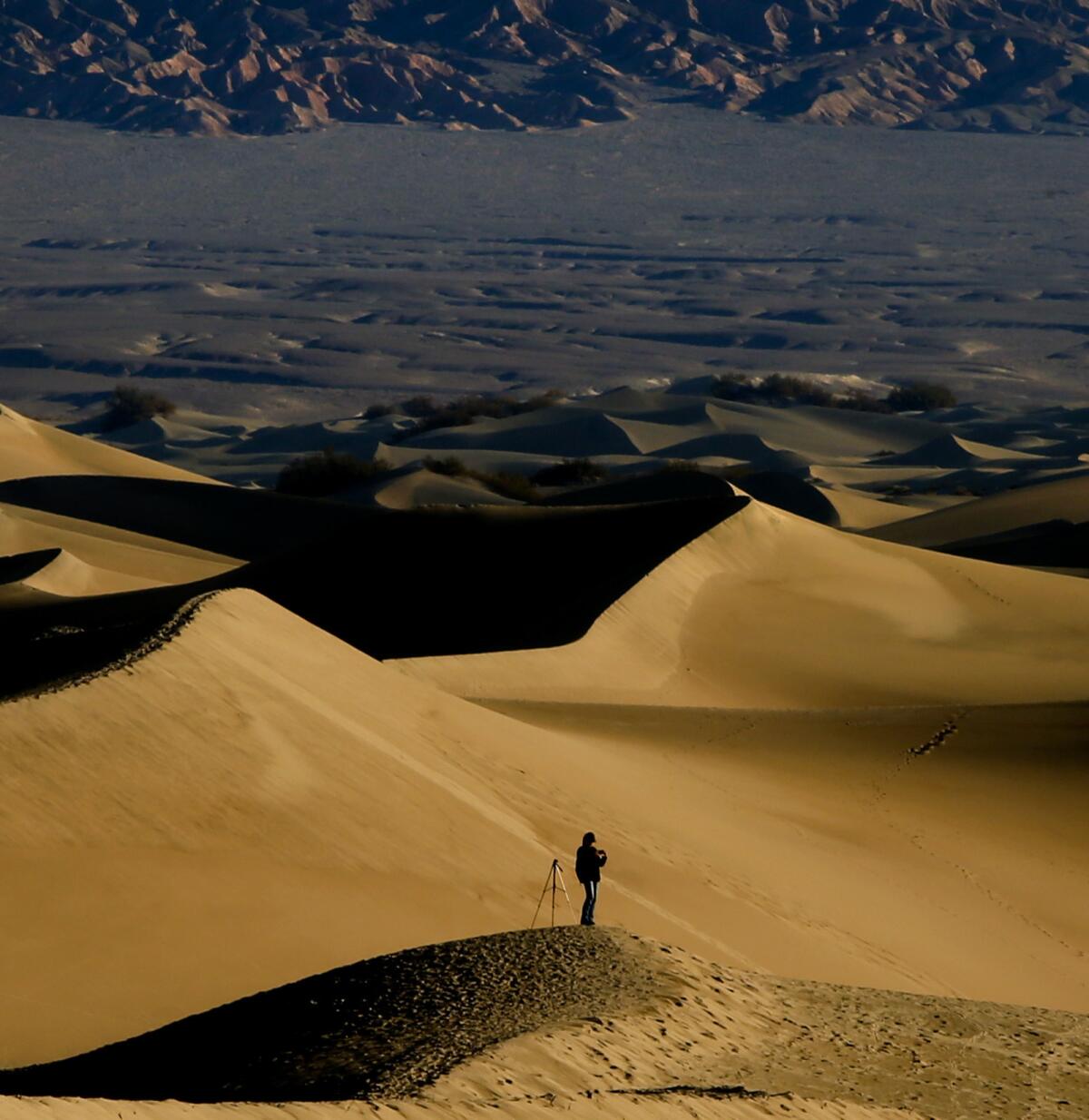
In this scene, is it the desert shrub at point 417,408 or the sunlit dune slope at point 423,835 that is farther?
the desert shrub at point 417,408

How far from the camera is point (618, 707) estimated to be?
21.7 metres

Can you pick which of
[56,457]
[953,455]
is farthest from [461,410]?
[56,457]

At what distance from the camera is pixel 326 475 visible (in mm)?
56875

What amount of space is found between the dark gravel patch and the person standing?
3.44 ft

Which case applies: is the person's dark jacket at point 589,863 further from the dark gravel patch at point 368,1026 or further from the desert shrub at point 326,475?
the desert shrub at point 326,475

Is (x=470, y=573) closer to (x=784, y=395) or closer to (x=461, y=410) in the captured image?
(x=461, y=410)

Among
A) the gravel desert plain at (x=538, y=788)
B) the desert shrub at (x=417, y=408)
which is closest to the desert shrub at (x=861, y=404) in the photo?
the desert shrub at (x=417, y=408)

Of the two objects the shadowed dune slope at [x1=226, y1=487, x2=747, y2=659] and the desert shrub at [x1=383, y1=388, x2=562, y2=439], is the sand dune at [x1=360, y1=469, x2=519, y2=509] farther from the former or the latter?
the shadowed dune slope at [x1=226, y1=487, x2=747, y2=659]

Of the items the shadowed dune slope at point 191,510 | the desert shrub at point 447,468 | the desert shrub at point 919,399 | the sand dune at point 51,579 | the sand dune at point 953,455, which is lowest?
the desert shrub at point 919,399

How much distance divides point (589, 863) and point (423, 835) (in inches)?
73.4

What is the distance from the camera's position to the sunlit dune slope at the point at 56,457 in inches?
2026

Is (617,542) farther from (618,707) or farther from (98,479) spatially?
(98,479)

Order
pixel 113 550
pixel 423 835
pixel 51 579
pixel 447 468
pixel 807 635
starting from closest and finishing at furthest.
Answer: pixel 423 835, pixel 807 635, pixel 51 579, pixel 113 550, pixel 447 468

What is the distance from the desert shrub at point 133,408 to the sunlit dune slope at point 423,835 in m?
60.9
